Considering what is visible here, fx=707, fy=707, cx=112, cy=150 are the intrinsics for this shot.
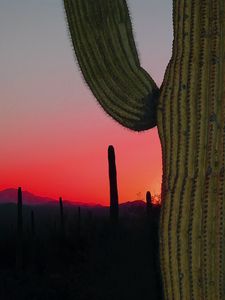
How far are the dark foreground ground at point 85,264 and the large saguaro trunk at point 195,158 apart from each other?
5.39 meters

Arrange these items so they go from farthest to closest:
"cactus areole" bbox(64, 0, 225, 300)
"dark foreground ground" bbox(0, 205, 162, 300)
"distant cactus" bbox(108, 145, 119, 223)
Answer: "distant cactus" bbox(108, 145, 119, 223) < "dark foreground ground" bbox(0, 205, 162, 300) < "cactus areole" bbox(64, 0, 225, 300)

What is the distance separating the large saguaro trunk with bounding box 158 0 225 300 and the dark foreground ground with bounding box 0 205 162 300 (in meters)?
5.39

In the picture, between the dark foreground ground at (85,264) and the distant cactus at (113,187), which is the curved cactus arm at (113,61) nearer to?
the dark foreground ground at (85,264)

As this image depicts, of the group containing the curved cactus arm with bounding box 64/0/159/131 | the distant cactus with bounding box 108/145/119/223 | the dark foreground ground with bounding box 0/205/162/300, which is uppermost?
the curved cactus arm with bounding box 64/0/159/131

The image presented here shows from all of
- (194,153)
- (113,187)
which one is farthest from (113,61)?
(113,187)

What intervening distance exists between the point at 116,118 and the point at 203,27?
75 cm

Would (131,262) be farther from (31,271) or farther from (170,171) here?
(170,171)

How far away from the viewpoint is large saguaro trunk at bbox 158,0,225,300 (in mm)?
3490

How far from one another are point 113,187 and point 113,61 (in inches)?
449

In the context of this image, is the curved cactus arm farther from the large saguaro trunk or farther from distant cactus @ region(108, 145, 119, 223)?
distant cactus @ region(108, 145, 119, 223)

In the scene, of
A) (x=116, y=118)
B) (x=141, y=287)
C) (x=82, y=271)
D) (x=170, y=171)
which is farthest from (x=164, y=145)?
(x=82, y=271)

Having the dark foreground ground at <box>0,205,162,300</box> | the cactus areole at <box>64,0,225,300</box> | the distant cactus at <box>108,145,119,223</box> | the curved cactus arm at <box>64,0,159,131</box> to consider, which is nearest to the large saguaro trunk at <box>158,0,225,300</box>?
the cactus areole at <box>64,0,225,300</box>

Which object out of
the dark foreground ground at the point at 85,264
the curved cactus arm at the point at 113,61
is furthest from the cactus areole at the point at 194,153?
the dark foreground ground at the point at 85,264

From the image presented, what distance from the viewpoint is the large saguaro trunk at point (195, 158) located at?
3490 millimetres
